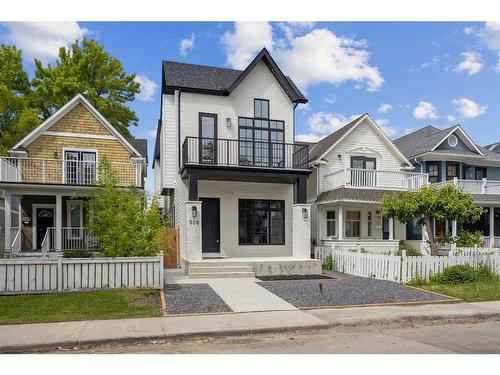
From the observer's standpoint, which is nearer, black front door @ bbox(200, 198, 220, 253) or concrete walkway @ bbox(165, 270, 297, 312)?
concrete walkway @ bbox(165, 270, 297, 312)

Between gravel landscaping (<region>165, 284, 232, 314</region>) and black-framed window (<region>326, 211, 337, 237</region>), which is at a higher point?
black-framed window (<region>326, 211, 337, 237</region>)

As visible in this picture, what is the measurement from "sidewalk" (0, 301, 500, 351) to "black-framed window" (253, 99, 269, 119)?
11.7m

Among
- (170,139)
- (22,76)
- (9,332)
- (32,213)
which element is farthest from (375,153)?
(22,76)

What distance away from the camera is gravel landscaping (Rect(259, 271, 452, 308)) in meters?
10.5

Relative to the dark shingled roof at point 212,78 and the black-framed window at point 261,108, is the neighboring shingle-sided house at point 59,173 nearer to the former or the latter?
A: the dark shingled roof at point 212,78

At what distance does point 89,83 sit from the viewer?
32.1m

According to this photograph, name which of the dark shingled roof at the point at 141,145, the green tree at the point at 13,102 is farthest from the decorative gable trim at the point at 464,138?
the green tree at the point at 13,102

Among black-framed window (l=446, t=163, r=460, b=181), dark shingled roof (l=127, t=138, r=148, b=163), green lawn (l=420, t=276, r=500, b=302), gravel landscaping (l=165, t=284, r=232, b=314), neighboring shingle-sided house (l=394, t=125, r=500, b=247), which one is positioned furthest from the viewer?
dark shingled roof (l=127, t=138, r=148, b=163)

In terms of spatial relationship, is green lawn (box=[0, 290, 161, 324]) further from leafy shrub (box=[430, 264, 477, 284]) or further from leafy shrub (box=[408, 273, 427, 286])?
leafy shrub (box=[430, 264, 477, 284])

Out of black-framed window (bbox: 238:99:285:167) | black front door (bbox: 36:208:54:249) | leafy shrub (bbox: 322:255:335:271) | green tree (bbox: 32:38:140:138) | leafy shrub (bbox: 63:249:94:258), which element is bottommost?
leafy shrub (bbox: 322:255:335:271)

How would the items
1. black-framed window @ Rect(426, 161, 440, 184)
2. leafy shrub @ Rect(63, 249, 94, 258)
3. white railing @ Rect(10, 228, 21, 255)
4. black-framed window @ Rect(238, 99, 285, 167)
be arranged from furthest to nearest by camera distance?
black-framed window @ Rect(426, 161, 440, 184) → black-framed window @ Rect(238, 99, 285, 167) → white railing @ Rect(10, 228, 21, 255) → leafy shrub @ Rect(63, 249, 94, 258)

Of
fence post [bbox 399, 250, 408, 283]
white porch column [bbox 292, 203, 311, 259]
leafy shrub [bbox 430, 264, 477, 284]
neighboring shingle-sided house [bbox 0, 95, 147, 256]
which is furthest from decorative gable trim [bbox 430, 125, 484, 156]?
neighboring shingle-sided house [bbox 0, 95, 147, 256]

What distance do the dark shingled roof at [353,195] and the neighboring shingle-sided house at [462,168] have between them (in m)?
5.35

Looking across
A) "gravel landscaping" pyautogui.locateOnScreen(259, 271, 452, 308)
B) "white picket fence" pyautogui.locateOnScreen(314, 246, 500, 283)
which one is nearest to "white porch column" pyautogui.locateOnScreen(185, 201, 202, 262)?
"gravel landscaping" pyautogui.locateOnScreen(259, 271, 452, 308)
